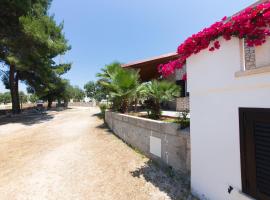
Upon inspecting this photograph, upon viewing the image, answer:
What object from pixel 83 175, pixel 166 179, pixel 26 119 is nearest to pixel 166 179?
pixel 166 179

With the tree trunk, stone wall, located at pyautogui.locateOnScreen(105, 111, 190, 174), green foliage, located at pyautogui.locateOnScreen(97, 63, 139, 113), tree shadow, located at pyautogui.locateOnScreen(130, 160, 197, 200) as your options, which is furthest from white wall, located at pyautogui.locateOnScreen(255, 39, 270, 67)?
the tree trunk

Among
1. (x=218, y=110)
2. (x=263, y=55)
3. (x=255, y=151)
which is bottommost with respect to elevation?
(x=255, y=151)

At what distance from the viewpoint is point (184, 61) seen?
421cm

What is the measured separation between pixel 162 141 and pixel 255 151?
2.78 meters

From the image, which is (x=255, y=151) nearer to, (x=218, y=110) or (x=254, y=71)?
(x=218, y=110)

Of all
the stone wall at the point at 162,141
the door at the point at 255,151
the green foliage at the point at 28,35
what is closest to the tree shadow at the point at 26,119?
the green foliage at the point at 28,35

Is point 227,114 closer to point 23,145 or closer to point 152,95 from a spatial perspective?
point 152,95

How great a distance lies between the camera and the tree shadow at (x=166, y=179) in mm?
4031

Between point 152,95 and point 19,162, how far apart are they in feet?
16.5

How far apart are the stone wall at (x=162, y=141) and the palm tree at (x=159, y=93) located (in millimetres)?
800

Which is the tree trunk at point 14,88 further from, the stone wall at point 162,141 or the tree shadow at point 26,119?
the stone wall at point 162,141

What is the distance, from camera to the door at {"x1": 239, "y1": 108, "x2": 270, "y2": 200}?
2.61 meters

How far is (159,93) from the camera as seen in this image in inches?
263

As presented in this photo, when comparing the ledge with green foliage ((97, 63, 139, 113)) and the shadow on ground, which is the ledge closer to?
the shadow on ground
